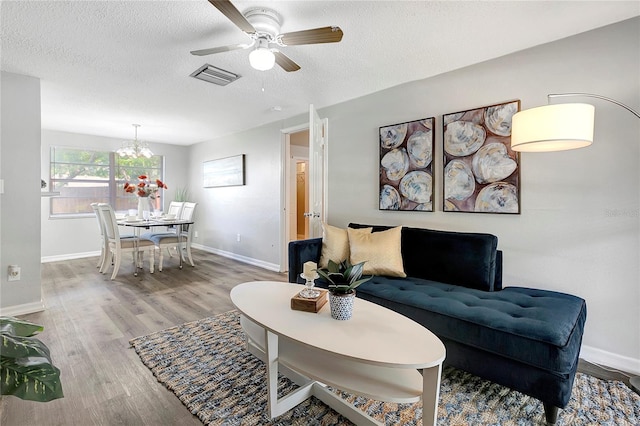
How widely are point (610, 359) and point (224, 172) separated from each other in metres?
5.54

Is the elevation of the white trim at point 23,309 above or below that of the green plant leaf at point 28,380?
below

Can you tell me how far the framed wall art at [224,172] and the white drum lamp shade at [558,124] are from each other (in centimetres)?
431

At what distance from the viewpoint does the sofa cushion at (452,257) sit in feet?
7.73

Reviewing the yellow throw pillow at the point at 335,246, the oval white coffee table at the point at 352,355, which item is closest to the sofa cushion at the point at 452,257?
the yellow throw pillow at the point at 335,246

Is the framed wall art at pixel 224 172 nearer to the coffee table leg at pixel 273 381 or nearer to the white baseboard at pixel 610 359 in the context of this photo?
the coffee table leg at pixel 273 381

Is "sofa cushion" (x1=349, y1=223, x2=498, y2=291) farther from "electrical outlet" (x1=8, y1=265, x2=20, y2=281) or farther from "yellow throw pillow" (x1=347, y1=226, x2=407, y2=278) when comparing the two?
"electrical outlet" (x1=8, y1=265, x2=20, y2=281)

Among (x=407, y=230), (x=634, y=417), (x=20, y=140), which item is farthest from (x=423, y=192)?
(x=20, y=140)

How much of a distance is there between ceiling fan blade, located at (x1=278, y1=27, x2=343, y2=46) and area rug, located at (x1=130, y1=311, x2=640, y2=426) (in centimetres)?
206

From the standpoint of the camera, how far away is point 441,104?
2898mm

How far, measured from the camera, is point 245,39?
2311 millimetres

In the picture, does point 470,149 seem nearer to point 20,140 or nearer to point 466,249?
point 466,249

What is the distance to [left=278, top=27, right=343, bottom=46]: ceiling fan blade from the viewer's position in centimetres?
173

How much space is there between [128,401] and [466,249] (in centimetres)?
246

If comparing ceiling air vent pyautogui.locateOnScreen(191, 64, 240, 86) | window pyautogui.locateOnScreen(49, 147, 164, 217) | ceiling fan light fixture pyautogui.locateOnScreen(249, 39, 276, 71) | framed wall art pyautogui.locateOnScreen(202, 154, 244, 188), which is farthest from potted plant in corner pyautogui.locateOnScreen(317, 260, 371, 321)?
window pyautogui.locateOnScreen(49, 147, 164, 217)
